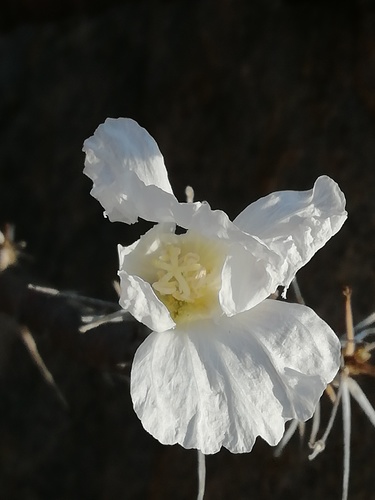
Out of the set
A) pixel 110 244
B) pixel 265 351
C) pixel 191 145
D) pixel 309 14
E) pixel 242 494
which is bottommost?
pixel 242 494

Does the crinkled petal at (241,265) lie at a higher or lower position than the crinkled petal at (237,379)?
higher

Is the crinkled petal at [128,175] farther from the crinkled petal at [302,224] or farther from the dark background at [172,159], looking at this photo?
the dark background at [172,159]

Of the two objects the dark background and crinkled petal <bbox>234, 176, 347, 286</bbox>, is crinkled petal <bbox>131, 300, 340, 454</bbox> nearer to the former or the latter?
crinkled petal <bbox>234, 176, 347, 286</bbox>

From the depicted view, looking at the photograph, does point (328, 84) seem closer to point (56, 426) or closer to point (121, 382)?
point (121, 382)

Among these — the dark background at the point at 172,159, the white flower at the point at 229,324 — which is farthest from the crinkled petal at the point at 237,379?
the dark background at the point at 172,159

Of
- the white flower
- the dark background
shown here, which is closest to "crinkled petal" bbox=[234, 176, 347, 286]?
the white flower

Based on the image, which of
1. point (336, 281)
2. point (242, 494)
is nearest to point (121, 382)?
point (242, 494)
